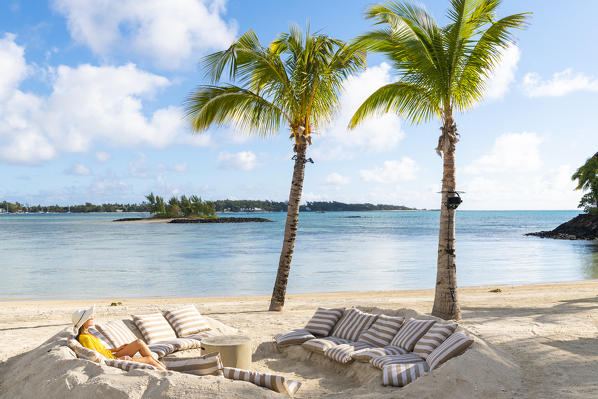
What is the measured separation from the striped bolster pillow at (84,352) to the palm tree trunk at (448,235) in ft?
20.4

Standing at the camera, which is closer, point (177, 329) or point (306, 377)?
point (306, 377)

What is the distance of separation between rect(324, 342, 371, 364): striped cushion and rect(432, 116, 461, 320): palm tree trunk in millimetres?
3095

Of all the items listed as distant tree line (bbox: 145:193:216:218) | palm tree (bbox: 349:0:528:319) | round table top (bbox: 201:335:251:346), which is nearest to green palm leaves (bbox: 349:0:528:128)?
palm tree (bbox: 349:0:528:319)

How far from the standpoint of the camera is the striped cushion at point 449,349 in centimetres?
547

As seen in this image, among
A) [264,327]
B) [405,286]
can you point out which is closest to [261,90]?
[264,327]

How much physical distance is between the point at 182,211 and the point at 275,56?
97.3m

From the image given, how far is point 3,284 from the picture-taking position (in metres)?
19.3

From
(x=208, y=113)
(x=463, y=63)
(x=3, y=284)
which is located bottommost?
(x=3, y=284)

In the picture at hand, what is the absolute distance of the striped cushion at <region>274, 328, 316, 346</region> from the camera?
7172mm

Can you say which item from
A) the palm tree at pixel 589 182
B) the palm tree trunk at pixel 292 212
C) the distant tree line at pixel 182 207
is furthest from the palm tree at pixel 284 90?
the distant tree line at pixel 182 207

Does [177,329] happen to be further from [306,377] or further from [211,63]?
[211,63]

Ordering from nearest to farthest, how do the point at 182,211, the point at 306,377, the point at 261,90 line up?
the point at 306,377 → the point at 261,90 → the point at 182,211

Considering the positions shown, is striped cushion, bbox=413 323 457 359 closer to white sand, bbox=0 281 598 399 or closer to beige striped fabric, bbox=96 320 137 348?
white sand, bbox=0 281 598 399

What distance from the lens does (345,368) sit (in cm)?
632
